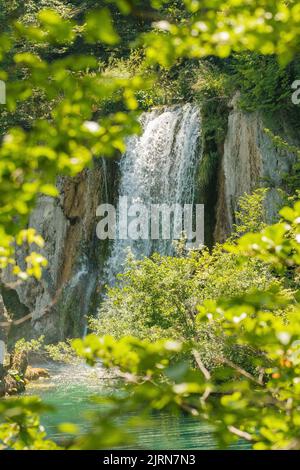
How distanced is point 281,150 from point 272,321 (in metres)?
18.2

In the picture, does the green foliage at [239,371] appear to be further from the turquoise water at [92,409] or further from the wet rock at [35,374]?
the wet rock at [35,374]

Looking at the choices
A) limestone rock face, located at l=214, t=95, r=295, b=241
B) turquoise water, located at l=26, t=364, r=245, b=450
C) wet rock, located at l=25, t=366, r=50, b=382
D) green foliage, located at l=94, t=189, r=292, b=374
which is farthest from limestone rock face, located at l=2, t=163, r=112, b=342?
green foliage, located at l=94, t=189, r=292, b=374

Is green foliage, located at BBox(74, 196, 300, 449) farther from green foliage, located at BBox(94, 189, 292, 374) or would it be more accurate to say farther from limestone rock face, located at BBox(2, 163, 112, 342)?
limestone rock face, located at BBox(2, 163, 112, 342)

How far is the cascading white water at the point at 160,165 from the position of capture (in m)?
25.6

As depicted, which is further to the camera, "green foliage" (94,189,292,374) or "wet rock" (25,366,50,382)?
"wet rock" (25,366,50,382)

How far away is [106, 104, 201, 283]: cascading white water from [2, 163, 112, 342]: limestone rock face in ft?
3.83

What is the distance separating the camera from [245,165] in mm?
22812

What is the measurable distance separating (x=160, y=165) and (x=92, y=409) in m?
10.9

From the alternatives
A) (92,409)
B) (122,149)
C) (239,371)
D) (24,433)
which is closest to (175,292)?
(92,409)

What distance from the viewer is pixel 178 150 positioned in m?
26.1

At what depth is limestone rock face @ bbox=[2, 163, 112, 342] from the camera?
28.3m

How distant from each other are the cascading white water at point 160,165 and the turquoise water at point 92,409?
3983mm

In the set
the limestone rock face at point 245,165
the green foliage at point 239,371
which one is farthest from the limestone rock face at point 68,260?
the green foliage at point 239,371
